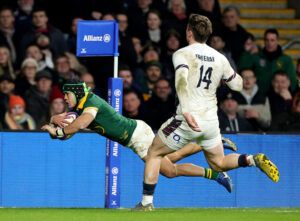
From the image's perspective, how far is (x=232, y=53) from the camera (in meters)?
22.1

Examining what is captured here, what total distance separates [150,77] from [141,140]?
443cm

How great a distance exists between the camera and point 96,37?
16.8 metres

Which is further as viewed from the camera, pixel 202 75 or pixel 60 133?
pixel 60 133

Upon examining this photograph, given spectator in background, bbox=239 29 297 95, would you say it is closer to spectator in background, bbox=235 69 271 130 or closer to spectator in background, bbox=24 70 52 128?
spectator in background, bbox=235 69 271 130

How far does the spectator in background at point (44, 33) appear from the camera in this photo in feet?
67.6

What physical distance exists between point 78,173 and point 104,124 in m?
2.27

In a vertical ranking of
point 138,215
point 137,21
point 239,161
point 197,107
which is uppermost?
point 137,21

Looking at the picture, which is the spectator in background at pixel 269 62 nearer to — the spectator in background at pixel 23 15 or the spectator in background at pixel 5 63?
the spectator in background at pixel 23 15

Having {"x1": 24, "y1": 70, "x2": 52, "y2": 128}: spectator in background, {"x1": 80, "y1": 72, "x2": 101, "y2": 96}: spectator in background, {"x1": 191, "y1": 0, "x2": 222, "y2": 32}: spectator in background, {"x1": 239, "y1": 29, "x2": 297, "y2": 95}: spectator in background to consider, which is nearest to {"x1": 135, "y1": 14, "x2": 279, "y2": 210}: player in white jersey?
{"x1": 24, "y1": 70, "x2": 52, "y2": 128}: spectator in background

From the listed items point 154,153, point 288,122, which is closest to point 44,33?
point 288,122

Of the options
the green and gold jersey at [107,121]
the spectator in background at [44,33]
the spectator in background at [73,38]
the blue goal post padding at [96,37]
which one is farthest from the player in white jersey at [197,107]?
the spectator in background at [73,38]

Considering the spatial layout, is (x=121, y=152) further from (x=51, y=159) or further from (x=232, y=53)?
(x=232, y=53)

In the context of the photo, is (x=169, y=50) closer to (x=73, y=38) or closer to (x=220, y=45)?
(x=220, y=45)

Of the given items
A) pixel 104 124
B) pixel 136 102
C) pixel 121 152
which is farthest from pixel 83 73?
pixel 104 124
